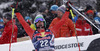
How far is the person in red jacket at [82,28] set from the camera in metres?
6.47

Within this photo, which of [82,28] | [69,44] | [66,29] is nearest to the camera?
[69,44]

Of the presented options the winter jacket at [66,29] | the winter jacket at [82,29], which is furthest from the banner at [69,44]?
the winter jacket at [82,29]

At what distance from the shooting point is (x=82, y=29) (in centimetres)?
648

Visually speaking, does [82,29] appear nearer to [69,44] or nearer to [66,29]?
[66,29]

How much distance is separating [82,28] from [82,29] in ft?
0.10

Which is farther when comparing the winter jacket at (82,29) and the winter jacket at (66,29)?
the winter jacket at (82,29)

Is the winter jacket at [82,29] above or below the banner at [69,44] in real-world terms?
above

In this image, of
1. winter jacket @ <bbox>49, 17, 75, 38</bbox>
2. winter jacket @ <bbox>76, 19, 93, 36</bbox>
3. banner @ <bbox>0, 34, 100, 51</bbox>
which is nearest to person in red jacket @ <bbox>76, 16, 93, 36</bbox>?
winter jacket @ <bbox>76, 19, 93, 36</bbox>

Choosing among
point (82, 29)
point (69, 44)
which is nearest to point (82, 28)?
point (82, 29)

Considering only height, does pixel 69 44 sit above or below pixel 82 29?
below

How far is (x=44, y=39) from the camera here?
180 inches

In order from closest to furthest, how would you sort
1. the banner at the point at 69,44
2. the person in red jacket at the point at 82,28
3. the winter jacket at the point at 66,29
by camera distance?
1. the banner at the point at 69,44
2. the winter jacket at the point at 66,29
3. the person in red jacket at the point at 82,28

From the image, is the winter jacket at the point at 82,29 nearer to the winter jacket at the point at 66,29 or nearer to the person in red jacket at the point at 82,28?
the person in red jacket at the point at 82,28

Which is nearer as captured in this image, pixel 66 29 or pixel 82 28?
pixel 66 29
